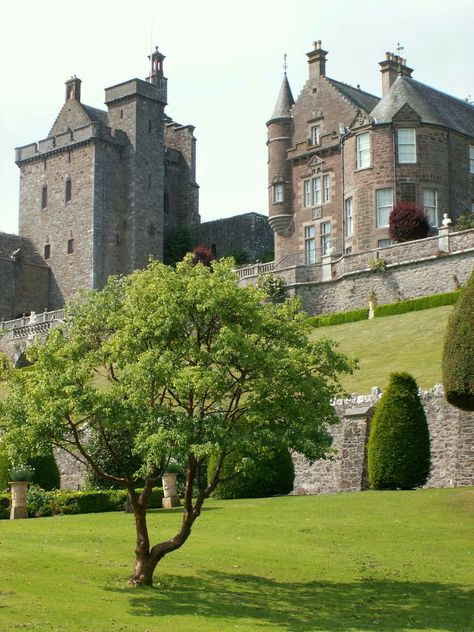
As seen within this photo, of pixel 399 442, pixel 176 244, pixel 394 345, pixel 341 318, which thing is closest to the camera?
pixel 399 442

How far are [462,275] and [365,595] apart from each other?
31156mm

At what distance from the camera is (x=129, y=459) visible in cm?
3409

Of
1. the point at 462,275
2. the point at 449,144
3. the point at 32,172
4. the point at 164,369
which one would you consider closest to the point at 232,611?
the point at 164,369

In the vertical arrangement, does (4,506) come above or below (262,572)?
above

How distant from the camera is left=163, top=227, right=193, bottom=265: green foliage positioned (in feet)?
266

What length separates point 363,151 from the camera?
5772 cm

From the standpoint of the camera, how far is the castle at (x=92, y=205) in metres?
75.7

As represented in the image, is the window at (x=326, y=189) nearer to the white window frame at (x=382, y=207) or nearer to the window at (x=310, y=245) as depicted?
the window at (x=310, y=245)

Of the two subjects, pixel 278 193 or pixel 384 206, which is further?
pixel 278 193

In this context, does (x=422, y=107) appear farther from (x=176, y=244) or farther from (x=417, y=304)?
(x=176, y=244)

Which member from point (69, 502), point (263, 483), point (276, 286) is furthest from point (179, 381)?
point (276, 286)

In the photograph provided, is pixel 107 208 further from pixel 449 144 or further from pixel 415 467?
pixel 415 467

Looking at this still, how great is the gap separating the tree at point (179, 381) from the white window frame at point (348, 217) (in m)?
39.2

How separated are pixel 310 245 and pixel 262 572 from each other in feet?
142
